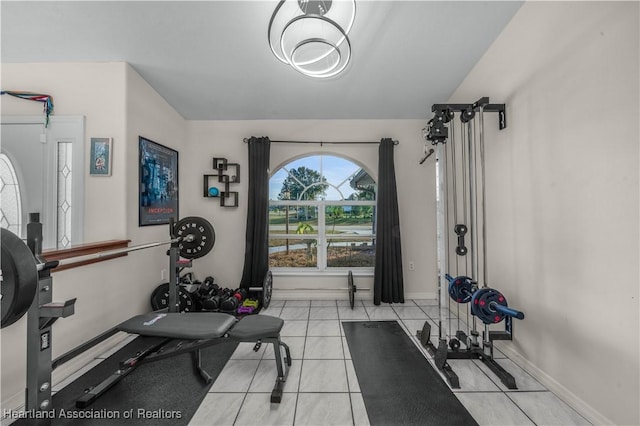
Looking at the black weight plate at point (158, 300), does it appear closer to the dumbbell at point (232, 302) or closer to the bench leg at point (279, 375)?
the dumbbell at point (232, 302)

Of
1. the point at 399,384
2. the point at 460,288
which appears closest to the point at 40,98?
the point at 399,384

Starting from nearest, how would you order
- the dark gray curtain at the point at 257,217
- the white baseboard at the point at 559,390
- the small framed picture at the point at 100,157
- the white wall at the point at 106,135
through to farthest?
the white baseboard at the point at 559,390, the white wall at the point at 106,135, the small framed picture at the point at 100,157, the dark gray curtain at the point at 257,217

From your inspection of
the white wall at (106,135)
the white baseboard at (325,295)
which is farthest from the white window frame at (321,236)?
the white wall at (106,135)

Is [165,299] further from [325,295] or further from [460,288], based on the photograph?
[460,288]

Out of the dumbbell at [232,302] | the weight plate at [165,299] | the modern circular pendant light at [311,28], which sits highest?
the modern circular pendant light at [311,28]

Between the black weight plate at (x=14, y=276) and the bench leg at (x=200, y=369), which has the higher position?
the black weight plate at (x=14, y=276)

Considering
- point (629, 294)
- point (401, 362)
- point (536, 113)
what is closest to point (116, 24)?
point (536, 113)

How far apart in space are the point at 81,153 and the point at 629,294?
414 cm

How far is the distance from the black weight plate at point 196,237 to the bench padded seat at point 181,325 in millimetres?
643

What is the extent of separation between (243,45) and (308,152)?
174 centimetres

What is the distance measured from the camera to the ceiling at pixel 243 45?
185cm

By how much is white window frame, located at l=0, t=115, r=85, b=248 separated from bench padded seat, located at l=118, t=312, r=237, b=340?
3.85ft

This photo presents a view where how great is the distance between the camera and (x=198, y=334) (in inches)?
69.8

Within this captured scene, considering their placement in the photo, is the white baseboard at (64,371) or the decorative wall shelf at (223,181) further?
the decorative wall shelf at (223,181)
